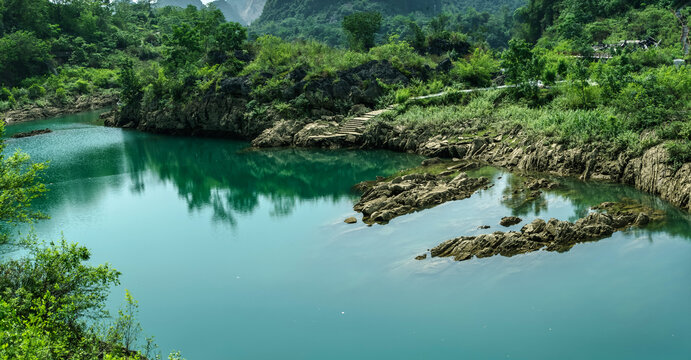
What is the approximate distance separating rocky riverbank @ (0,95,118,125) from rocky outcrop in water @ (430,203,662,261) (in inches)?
2680

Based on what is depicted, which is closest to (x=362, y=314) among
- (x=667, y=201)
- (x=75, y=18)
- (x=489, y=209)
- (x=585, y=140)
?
(x=489, y=209)

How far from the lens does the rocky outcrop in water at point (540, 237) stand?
73.2ft

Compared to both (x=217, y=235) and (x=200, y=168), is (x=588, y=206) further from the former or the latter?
(x=200, y=168)

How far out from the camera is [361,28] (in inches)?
2424

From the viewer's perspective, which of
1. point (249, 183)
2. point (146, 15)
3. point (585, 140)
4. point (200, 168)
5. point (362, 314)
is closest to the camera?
point (362, 314)

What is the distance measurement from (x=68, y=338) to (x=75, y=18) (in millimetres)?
105976

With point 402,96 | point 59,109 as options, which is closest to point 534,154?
point 402,96

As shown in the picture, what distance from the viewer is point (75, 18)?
4144 inches

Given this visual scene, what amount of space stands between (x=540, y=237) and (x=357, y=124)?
23825mm

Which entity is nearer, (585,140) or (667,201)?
(667,201)

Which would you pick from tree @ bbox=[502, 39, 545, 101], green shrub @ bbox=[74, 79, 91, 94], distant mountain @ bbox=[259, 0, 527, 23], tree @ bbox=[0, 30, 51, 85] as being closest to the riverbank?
tree @ bbox=[502, 39, 545, 101]

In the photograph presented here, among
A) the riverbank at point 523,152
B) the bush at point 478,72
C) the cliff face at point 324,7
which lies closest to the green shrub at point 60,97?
the riverbank at point 523,152

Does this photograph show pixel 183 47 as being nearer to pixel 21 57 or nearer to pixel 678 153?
pixel 21 57

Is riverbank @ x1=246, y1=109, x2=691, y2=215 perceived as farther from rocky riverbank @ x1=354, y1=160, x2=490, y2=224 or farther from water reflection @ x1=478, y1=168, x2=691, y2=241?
rocky riverbank @ x1=354, y1=160, x2=490, y2=224
